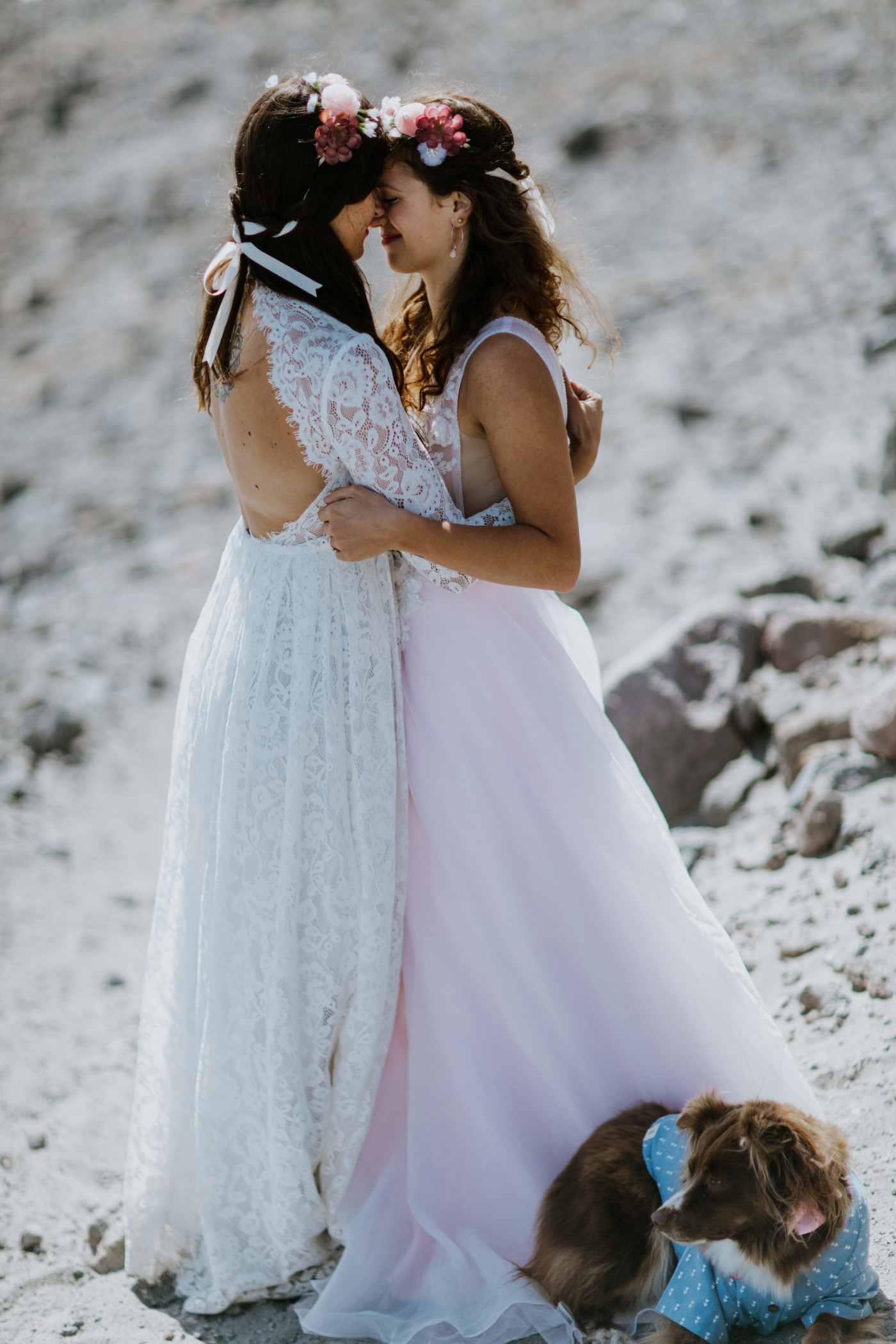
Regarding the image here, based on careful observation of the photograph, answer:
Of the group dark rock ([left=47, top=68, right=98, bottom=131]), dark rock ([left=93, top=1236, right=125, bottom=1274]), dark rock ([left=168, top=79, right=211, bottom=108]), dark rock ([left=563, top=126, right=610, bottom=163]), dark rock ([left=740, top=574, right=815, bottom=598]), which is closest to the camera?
dark rock ([left=93, top=1236, right=125, bottom=1274])

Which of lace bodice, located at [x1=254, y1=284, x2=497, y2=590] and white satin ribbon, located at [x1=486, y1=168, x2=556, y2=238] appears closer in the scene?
lace bodice, located at [x1=254, y1=284, x2=497, y2=590]

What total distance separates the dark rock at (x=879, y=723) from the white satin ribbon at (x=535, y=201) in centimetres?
199

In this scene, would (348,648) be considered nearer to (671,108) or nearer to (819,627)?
(819,627)

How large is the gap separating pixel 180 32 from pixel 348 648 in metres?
14.9

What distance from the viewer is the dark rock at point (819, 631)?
4.55 metres

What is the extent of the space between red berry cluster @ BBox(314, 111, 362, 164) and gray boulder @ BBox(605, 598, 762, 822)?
8.44ft

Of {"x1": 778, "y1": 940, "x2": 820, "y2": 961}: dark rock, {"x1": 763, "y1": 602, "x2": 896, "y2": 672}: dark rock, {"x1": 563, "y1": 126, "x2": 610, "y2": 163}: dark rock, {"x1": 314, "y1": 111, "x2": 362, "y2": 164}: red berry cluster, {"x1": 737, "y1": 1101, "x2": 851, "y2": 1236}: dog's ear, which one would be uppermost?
{"x1": 563, "y1": 126, "x2": 610, "y2": 163}: dark rock

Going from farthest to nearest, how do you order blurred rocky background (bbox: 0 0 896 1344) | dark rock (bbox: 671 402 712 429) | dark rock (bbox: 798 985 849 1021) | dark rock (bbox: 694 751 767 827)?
dark rock (bbox: 671 402 712 429), dark rock (bbox: 694 751 767 827), blurred rocky background (bbox: 0 0 896 1344), dark rock (bbox: 798 985 849 1021)

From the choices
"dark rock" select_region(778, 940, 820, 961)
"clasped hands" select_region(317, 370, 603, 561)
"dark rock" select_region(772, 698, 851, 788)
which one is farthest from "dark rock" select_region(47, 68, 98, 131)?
"dark rock" select_region(778, 940, 820, 961)

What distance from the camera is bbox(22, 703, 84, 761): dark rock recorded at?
618cm

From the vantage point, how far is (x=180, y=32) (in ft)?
47.5

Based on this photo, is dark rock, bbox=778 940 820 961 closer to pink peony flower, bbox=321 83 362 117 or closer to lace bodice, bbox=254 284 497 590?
lace bodice, bbox=254 284 497 590

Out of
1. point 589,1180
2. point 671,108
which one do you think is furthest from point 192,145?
point 589,1180

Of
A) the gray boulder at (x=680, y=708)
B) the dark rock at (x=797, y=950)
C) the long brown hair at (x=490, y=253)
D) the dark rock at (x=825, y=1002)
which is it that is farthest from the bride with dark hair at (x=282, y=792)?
the gray boulder at (x=680, y=708)
